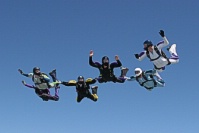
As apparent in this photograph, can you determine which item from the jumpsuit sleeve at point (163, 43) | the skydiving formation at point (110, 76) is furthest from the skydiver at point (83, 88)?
the jumpsuit sleeve at point (163, 43)

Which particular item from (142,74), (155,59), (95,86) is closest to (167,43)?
(155,59)

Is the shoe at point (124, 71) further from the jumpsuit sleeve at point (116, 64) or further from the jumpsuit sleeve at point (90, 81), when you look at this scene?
the jumpsuit sleeve at point (90, 81)

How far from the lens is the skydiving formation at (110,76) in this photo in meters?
21.9

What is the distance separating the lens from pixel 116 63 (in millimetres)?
22719

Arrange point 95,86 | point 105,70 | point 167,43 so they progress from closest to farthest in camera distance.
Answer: point 167,43, point 105,70, point 95,86

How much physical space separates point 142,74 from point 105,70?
6.07ft

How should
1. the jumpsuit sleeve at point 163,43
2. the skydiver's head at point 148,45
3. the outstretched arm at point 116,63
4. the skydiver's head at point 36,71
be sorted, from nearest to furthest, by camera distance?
1. the jumpsuit sleeve at point 163,43
2. the skydiver's head at point 148,45
3. the outstretched arm at point 116,63
4. the skydiver's head at point 36,71

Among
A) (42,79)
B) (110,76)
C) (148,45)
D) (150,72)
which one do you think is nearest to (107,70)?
(110,76)

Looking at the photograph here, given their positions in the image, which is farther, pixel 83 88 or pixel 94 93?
pixel 94 93

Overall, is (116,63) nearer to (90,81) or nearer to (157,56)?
(90,81)

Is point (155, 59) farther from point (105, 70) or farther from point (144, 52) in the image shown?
point (105, 70)

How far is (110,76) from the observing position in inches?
904

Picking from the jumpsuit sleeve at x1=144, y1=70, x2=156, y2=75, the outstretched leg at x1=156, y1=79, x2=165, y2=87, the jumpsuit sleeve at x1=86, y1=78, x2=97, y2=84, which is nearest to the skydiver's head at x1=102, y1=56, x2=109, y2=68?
the jumpsuit sleeve at x1=86, y1=78, x2=97, y2=84

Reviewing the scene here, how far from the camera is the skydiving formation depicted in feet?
72.0
